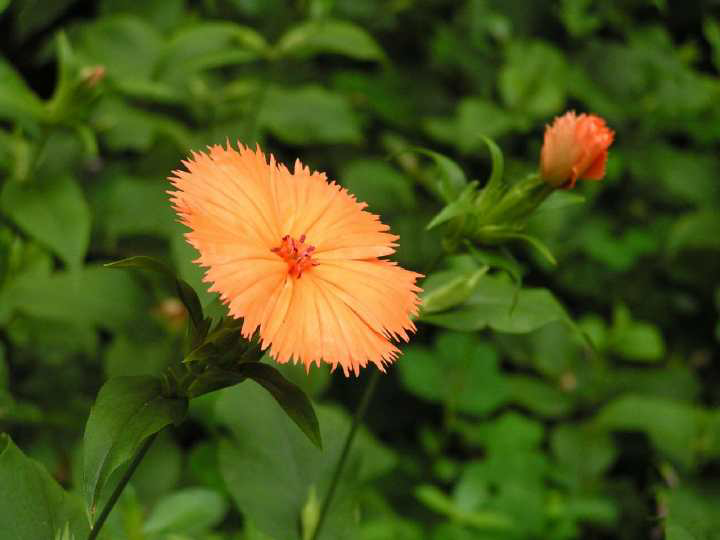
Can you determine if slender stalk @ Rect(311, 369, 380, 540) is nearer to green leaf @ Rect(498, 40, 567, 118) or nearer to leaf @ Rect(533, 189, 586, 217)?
leaf @ Rect(533, 189, 586, 217)

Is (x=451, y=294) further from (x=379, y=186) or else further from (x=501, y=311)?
(x=379, y=186)

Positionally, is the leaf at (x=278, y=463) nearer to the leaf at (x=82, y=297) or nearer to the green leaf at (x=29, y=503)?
the green leaf at (x=29, y=503)

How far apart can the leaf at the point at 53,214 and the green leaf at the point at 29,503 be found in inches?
21.5

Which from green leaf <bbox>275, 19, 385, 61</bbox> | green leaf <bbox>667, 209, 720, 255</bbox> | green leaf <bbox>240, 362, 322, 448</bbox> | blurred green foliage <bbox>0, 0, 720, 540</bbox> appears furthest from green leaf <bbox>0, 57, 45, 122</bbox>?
green leaf <bbox>667, 209, 720, 255</bbox>

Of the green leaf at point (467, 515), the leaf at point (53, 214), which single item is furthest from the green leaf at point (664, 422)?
the leaf at point (53, 214)

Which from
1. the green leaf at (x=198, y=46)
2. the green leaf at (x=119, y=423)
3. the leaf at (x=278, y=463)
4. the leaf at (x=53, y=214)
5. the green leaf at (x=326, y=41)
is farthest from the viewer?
the green leaf at (x=326, y=41)

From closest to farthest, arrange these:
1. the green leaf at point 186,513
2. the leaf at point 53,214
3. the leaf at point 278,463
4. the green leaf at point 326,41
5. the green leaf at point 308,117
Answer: the leaf at point 278,463 < the green leaf at point 186,513 < the leaf at point 53,214 < the green leaf at point 326,41 < the green leaf at point 308,117

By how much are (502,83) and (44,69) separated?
1.06m

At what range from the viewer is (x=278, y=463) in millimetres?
1086

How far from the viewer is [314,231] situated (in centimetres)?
77

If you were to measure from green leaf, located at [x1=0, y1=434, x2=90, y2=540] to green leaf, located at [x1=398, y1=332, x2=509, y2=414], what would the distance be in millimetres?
1102

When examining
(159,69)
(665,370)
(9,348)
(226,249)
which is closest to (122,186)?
(159,69)

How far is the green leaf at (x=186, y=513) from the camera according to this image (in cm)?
113

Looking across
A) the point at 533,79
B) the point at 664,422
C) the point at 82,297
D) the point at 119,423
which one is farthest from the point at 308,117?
the point at 119,423
